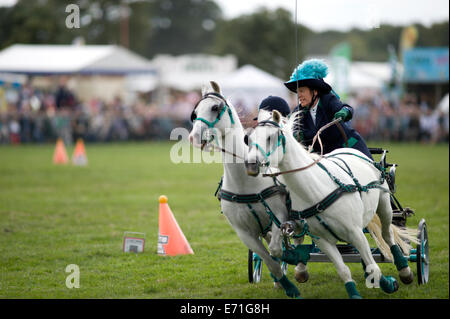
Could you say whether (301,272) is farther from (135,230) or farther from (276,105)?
(135,230)

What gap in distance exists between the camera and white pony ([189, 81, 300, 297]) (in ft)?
19.0

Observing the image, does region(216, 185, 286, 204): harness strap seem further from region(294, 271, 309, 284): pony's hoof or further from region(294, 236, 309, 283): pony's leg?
region(294, 271, 309, 284): pony's hoof

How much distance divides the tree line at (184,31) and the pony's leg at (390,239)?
38.6 metres

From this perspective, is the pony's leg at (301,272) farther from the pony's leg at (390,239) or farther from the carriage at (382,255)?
the pony's leg at (390,239)

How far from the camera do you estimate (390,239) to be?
272 inches

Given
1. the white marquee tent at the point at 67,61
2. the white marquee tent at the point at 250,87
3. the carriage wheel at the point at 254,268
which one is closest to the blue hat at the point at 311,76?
the carriage wheel at the point at 254,268

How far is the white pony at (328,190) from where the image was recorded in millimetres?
5293

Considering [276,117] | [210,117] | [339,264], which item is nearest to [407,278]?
[339,264]

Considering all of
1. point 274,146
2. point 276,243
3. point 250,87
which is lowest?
point 276,243

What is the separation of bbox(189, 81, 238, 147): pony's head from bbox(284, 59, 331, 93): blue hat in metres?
1.05

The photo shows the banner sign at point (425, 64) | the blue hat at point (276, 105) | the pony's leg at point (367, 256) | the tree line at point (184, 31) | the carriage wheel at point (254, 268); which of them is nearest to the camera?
the pony's leg at point (367, 256)

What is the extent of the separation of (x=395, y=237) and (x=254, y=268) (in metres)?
1.73

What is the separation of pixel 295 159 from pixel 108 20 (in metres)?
68.3

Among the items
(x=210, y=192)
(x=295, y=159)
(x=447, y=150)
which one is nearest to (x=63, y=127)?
(x=210, y=192)
